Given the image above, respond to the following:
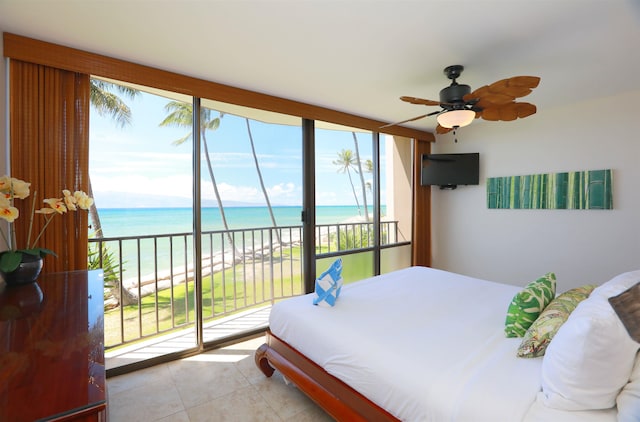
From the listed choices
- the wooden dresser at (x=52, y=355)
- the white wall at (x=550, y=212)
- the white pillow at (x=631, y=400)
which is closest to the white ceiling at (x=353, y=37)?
the white wall at (x=550, y=212)

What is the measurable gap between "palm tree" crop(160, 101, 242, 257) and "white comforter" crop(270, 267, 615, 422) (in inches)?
70.0

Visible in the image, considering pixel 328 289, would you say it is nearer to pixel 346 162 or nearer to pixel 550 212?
pixel 550 212

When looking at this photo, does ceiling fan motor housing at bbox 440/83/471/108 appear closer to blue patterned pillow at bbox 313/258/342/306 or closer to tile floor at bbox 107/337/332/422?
blue patterned pillow at bbox 313/258/342/306

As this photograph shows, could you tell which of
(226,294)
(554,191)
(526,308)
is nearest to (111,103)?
(226,294)

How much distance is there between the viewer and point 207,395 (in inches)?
78.0

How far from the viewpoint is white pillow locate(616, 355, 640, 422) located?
0.88 meters

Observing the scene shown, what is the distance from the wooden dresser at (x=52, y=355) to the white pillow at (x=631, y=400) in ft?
4.83

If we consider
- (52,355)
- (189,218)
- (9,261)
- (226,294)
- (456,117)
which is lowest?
(226,294)

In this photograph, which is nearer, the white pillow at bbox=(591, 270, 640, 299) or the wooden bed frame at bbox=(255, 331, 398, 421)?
the white pillow at bbox=(591, 270, 640, 299)

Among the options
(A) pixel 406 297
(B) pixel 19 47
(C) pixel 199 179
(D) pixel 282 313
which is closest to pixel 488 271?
(A) pixel 406 297

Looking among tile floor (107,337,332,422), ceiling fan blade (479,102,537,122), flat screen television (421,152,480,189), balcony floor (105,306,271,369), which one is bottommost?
tile floor (107,337,332,422)

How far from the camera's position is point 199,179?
2508 millimetres

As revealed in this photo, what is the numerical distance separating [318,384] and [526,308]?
121 centimetres

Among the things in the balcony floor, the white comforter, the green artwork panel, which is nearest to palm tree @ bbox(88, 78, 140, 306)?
the balcony floor
